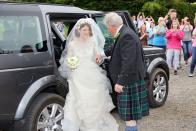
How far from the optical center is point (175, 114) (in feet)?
25.5

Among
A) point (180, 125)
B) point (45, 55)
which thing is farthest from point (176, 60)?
point (45, 55)

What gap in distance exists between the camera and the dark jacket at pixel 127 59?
17.7ft

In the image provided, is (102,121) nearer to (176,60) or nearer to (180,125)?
(180,125)

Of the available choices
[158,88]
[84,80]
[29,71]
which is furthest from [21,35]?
[158,88]

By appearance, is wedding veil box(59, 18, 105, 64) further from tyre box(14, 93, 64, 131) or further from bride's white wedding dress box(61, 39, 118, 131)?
tyre box(14, 93, 64, 131)

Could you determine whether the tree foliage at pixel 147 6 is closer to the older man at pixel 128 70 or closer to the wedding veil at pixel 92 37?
the wedding veil at pixel 92 37

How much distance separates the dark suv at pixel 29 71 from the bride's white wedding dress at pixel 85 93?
0.41 feet

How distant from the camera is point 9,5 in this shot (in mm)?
5219

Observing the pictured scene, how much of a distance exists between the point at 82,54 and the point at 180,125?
2.06 meters

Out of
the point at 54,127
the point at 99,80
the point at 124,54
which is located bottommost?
the point at 54,127

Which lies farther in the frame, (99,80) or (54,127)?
(99,80)

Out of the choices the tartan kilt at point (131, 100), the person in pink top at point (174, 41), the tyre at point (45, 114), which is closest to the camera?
the tyre at point (45, 114)

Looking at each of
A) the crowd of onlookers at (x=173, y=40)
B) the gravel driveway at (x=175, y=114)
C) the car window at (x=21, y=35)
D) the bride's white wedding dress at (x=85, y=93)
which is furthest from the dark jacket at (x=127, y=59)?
the crowd of onlookers at (x=173, y=40)

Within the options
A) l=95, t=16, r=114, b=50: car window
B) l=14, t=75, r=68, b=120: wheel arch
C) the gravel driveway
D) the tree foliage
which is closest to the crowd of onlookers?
the gravel driveway
